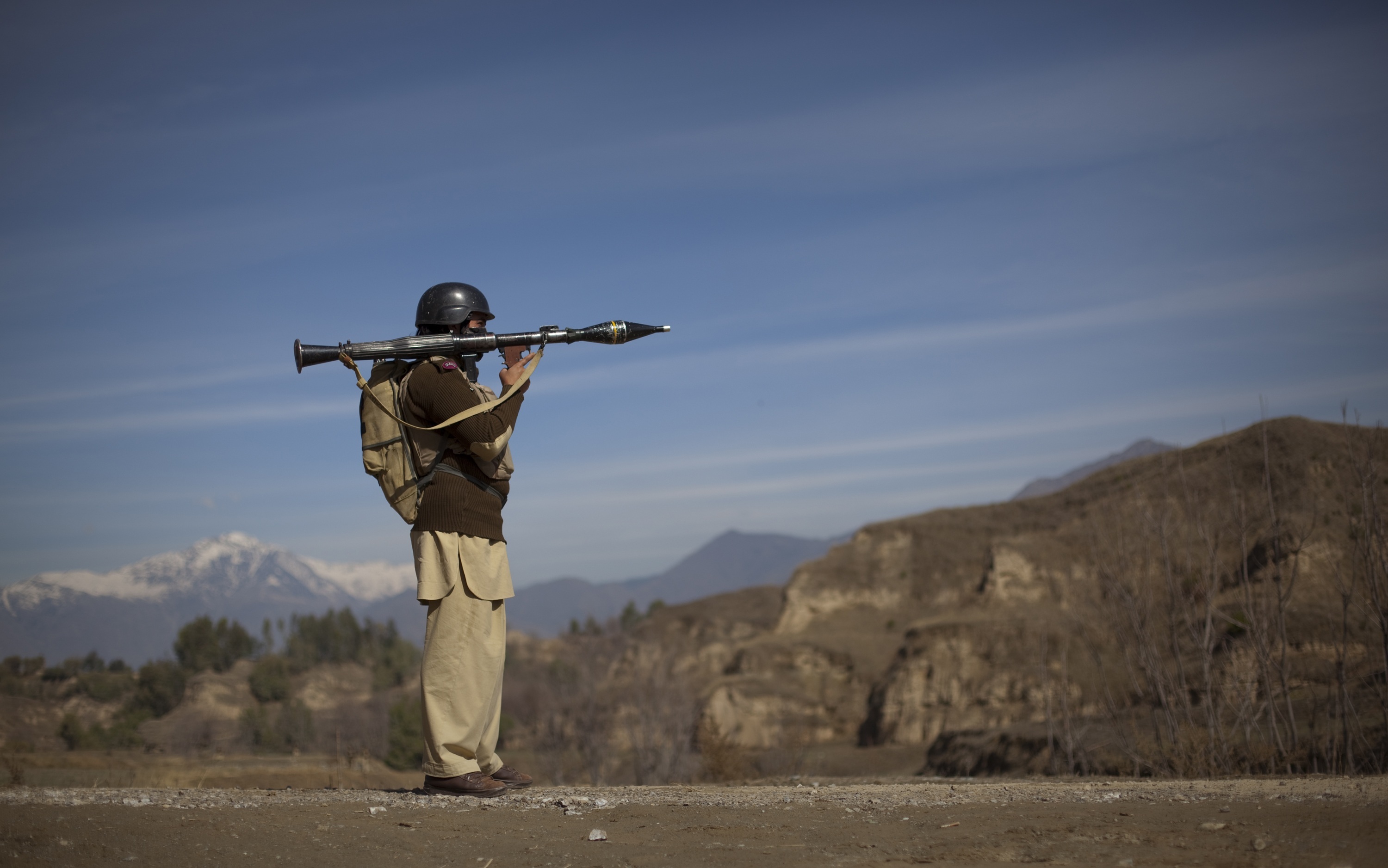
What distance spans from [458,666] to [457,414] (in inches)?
50.7

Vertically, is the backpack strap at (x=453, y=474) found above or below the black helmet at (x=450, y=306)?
below

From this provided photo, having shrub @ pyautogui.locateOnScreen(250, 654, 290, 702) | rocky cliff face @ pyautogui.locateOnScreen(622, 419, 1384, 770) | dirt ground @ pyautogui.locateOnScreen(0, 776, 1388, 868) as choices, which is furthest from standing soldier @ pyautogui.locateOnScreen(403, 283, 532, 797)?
shrub @ pyautogui.locateOnScreen(250, 654, 290, 702)

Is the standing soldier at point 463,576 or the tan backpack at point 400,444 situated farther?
the tan backpack at point 400,444

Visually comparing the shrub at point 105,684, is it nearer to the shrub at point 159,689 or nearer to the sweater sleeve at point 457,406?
the shrub at point 159,689

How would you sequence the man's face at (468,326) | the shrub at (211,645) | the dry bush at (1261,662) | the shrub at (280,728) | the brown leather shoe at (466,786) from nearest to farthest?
1. the brown leather shoe at (466,786)
2. the man's face at (468,326)
3. the dry bush at (1261,662)
4. the shrub at (280,728)
5. the shrub at (211,645)

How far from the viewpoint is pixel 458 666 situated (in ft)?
16.8

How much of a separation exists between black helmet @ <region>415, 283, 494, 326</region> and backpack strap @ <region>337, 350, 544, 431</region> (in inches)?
16.5

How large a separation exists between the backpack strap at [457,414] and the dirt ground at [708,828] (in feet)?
6.09

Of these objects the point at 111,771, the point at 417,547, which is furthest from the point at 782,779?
the point at 111,771

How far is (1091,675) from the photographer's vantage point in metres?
31.0

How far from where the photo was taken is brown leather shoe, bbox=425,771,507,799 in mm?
5098

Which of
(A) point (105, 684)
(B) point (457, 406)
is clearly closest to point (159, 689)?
(A) point (105, 684)

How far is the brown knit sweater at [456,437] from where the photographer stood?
516 cm

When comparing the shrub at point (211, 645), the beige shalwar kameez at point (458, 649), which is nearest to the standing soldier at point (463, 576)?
the beige shalwar kameez at point (458, 649)
